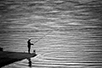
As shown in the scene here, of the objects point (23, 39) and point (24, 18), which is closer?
point (23, 39)

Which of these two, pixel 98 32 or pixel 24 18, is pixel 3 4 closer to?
pixel 24 18

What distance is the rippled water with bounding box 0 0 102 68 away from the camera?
120 inches

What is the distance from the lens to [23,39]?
3.76 metres

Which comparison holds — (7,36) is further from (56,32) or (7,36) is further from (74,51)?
(74,51)

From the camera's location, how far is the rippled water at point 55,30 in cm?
305

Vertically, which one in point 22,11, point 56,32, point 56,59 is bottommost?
point 56,59

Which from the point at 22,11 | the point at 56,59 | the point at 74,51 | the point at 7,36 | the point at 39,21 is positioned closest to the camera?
the point at 56,59

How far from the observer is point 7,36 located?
3.91 m

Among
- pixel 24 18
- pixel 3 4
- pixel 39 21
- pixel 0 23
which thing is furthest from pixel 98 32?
pixel 3 4

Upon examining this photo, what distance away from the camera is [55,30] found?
403cm

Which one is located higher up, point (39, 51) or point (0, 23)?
point (0, 23)

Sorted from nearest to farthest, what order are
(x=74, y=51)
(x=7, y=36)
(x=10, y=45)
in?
(x=74, y=51) → (x=10, y=45) → (x=7, y=36)

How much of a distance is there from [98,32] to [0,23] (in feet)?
5.80

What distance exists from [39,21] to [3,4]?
1.18 metres
